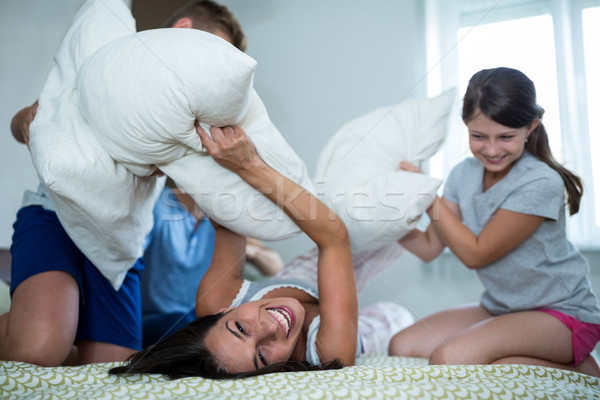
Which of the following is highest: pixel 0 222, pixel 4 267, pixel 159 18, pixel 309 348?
pixel 159 18

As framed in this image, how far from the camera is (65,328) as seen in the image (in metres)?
1.01

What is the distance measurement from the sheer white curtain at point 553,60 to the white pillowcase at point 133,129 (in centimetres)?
81

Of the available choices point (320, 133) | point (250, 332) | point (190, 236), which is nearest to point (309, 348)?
point (250, 332)

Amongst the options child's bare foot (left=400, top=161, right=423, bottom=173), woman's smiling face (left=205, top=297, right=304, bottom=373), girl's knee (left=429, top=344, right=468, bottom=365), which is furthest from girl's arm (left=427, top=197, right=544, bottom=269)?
woman's smiling face (left=205, top=297, right=304, bottom=373)

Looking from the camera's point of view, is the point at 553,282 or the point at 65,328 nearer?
the point at 65,328

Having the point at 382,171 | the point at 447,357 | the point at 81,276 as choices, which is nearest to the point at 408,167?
the point at 382,171

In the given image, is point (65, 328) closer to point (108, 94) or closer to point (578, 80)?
point (108, 94)

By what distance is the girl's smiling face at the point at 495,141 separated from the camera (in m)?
1.08

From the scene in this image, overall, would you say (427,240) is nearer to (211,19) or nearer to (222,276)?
(222,276)

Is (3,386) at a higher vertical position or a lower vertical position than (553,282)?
higher

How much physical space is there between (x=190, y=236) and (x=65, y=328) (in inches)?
25.6

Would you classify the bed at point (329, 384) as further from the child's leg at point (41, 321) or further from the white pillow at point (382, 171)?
the white pillow at point (382, 171)

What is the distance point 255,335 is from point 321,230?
0.88 ft

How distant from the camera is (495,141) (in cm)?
110
